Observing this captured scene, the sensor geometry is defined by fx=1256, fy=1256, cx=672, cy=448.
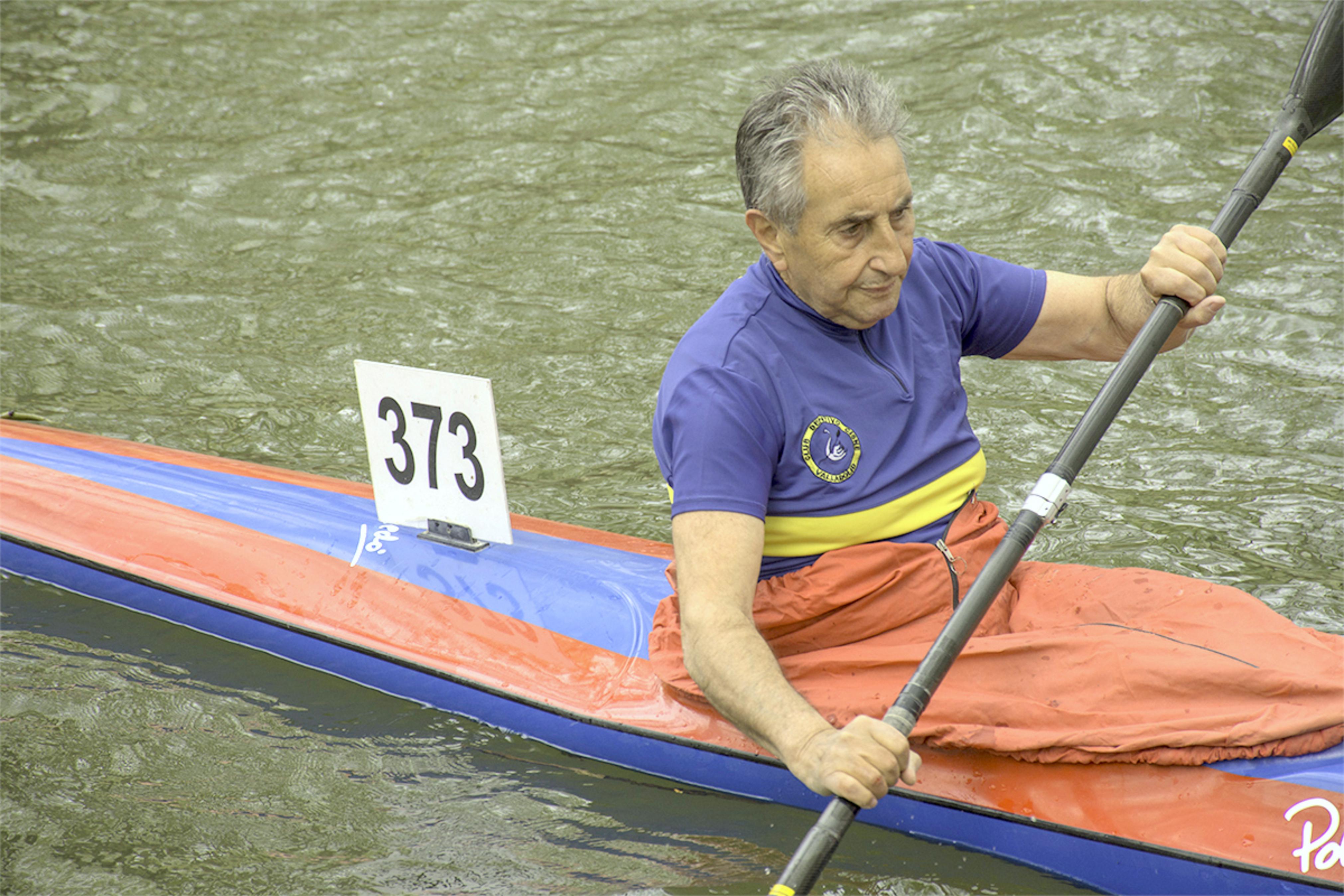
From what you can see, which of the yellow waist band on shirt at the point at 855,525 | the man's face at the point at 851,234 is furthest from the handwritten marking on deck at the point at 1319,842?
the man's face at the point at 851,234

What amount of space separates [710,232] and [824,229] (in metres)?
3.77

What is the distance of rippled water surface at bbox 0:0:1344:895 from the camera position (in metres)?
2.59

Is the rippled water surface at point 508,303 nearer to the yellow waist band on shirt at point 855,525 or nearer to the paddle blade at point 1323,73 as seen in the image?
the yellow waist band on shirt at point 855,525

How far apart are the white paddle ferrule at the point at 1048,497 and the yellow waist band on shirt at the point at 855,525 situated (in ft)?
0.57

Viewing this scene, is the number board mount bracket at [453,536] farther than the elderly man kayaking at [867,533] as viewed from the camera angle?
Yes

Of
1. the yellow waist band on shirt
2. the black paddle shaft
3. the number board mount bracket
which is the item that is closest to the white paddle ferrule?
the black paddle shaft

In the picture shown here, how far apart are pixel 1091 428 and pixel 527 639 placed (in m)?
1.28

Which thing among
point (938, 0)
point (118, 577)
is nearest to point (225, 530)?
point (118, 577)

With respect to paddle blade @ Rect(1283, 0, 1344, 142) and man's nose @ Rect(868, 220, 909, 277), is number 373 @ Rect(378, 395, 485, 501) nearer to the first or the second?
man's nose @ Rect(868, 220, 909, 277)

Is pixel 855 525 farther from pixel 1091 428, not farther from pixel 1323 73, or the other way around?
pixel 1323 73

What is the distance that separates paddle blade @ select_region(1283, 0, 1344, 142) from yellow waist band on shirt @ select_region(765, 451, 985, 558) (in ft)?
3.66

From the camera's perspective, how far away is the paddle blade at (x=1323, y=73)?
8.20 feet

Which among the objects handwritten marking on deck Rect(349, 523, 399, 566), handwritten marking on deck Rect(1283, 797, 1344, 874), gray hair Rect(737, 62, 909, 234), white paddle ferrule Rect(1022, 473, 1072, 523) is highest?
gray hair Rect(737, 62, 909, 234)

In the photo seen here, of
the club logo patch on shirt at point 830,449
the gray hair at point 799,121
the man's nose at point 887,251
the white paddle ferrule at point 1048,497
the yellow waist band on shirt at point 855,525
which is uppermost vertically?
the gray hair at point 799,121
